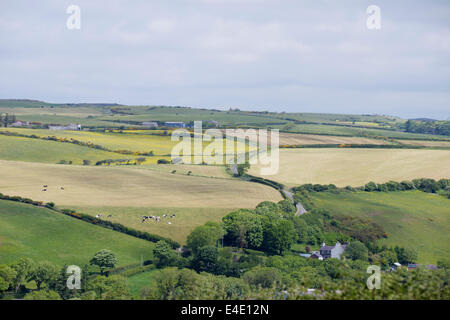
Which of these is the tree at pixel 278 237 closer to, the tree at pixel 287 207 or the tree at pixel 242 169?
the tree at pixel 287 207

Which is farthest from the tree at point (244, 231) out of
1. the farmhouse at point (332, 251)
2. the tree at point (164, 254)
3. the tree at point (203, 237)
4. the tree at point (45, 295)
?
the tree at point (45, 295)

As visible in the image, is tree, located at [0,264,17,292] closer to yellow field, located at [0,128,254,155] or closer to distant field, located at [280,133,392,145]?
yellow field, located at [0,128,254,155]

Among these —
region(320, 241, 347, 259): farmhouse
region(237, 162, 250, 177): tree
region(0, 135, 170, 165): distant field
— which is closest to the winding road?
region(237, 162, 250, 177): tree

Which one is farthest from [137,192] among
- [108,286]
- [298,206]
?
[108,286]

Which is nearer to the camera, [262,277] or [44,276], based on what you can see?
[44,276]

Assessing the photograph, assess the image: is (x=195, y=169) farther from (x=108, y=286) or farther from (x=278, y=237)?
(x=108, y=286)

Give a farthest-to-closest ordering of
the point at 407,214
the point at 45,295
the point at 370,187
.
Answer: the point at 370,187, the point at 407,214, the point at 45,295
